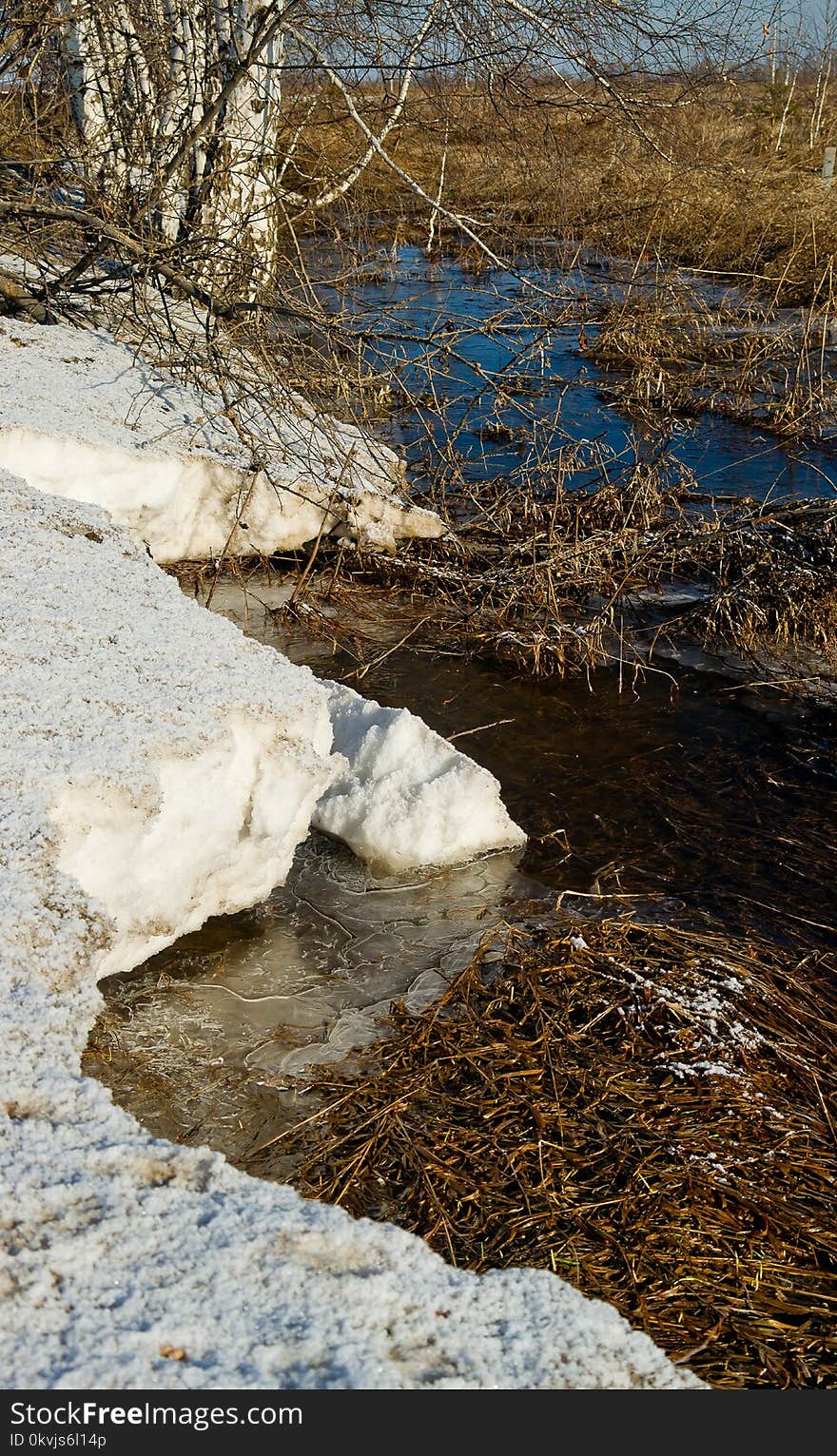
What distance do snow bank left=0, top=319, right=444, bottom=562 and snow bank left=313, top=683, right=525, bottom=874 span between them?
6.45ft

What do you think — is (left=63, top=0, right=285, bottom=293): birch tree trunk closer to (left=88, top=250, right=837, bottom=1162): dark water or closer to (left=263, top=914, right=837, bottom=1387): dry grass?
(left=88, top=250, right=837, bottom=1162): dark water

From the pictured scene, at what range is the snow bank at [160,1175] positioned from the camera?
1.56 m

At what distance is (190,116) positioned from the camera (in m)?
6.93

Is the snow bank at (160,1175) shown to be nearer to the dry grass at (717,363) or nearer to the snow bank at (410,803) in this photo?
the snow bank at (410,803)

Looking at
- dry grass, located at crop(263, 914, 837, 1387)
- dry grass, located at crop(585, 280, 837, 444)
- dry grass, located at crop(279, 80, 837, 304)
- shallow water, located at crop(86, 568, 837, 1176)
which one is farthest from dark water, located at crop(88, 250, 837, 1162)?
dry grass, located at crop(279, 80, 837, 304)

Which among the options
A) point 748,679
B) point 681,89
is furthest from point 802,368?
point 748,679

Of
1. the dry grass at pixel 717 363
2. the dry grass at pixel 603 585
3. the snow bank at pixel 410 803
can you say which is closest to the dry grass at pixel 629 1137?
the snow bank at pixel 410 803

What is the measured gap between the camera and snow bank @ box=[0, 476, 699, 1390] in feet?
5.13

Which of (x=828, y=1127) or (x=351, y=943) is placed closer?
(x=828, y=1127)

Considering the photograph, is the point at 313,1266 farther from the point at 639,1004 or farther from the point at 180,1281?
the point at 639,1004

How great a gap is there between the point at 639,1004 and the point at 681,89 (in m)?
4.86

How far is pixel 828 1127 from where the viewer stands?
2865 mm
